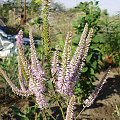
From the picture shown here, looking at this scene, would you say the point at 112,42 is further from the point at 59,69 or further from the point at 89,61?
the point at 59,69

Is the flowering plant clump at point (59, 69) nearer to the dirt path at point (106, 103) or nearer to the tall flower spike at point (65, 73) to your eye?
the tall flower spike at point (65, 73)

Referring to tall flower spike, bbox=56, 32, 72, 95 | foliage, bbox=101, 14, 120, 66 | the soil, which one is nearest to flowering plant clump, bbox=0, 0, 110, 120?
tall flower spike, bbox=56, 32, 72, 95

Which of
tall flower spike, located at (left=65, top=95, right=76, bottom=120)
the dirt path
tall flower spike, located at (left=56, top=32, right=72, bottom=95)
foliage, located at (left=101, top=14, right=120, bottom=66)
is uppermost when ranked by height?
tall flower spike, located at (left=56, top=32, right=72, bottom=95)

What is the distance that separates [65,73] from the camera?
1.64 m

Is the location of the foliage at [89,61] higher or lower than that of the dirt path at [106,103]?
higher

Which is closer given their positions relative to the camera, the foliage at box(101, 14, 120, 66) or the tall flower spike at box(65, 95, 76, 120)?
the tall flower spike at box(65, 95, 76, 120)

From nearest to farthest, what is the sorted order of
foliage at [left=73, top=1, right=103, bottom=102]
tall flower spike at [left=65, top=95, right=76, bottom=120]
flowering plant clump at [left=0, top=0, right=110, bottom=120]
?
tall flower spike at [left=65, top=95, right=76, bottom=120] < flowering plant clump at [left=0, top=0, right=110, bottom=120] < foliage at [left=73, top=1, right=103, bottom=102]

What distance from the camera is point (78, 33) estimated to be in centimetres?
527

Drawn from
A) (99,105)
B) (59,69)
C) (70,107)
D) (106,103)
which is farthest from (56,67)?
(106,103)

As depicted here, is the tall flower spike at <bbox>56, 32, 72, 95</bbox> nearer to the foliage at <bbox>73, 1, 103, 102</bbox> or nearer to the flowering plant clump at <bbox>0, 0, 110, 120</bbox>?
the flowering plant clump at <bbox>0, 0, 110, 120</bbox>

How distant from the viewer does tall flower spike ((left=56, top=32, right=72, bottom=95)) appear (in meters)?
1.59

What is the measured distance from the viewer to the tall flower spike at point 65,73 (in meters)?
1.59

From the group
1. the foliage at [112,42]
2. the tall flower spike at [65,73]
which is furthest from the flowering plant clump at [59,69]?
the foliage at [112,42]

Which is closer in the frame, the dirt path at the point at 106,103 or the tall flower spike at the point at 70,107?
the tall flower spike at the point at 70,107
